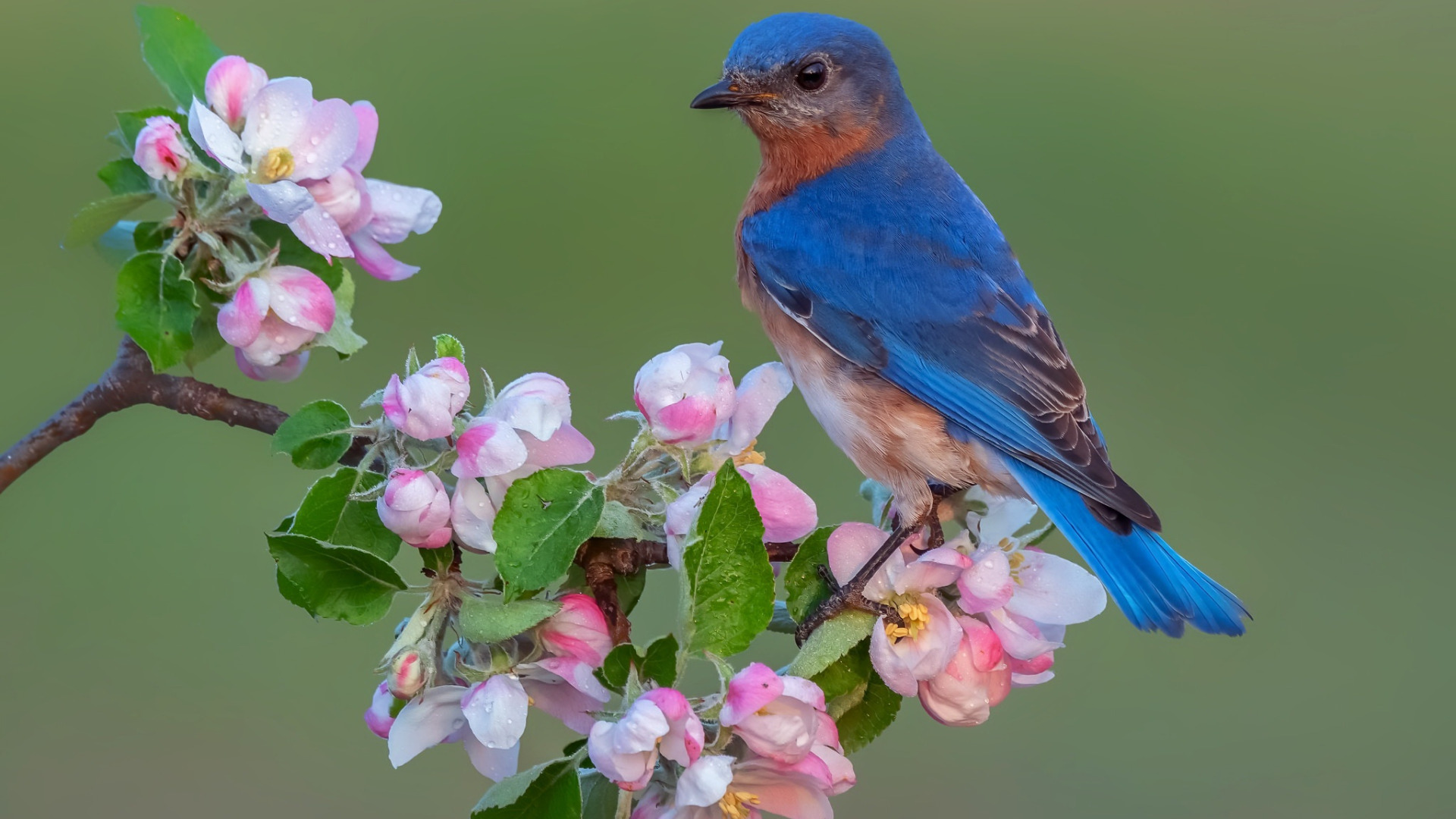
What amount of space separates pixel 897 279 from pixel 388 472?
1377mm

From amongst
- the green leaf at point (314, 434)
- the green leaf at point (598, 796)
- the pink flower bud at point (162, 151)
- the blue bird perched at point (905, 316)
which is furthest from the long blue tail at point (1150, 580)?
the pink flower bud at point (162, 151)

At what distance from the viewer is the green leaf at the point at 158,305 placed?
158 cm

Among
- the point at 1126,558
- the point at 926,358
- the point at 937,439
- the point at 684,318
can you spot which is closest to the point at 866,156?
the point at 926,358

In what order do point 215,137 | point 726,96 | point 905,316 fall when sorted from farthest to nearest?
point 726,96, point 905,316, point 215,137

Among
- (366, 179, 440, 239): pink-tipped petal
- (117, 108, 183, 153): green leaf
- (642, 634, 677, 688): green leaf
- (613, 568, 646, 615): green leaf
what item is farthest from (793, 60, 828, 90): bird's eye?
(642, 634, 677, 688): green leaf

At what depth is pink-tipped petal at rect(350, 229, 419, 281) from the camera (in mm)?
1762

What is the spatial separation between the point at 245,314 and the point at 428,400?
34 centimetres

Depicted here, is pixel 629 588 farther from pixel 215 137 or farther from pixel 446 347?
pixel 215 137

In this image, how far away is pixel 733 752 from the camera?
1.39 meters

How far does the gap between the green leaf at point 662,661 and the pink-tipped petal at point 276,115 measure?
30.3 inches

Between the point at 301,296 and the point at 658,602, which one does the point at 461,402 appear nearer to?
the point at 301,296

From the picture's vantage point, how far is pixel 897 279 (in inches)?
103

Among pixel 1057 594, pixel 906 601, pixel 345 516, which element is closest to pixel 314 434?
pixel 345 516

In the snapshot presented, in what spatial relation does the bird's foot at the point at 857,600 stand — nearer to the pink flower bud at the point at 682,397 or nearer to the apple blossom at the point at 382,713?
the pink flower bud at the point at 682,397
